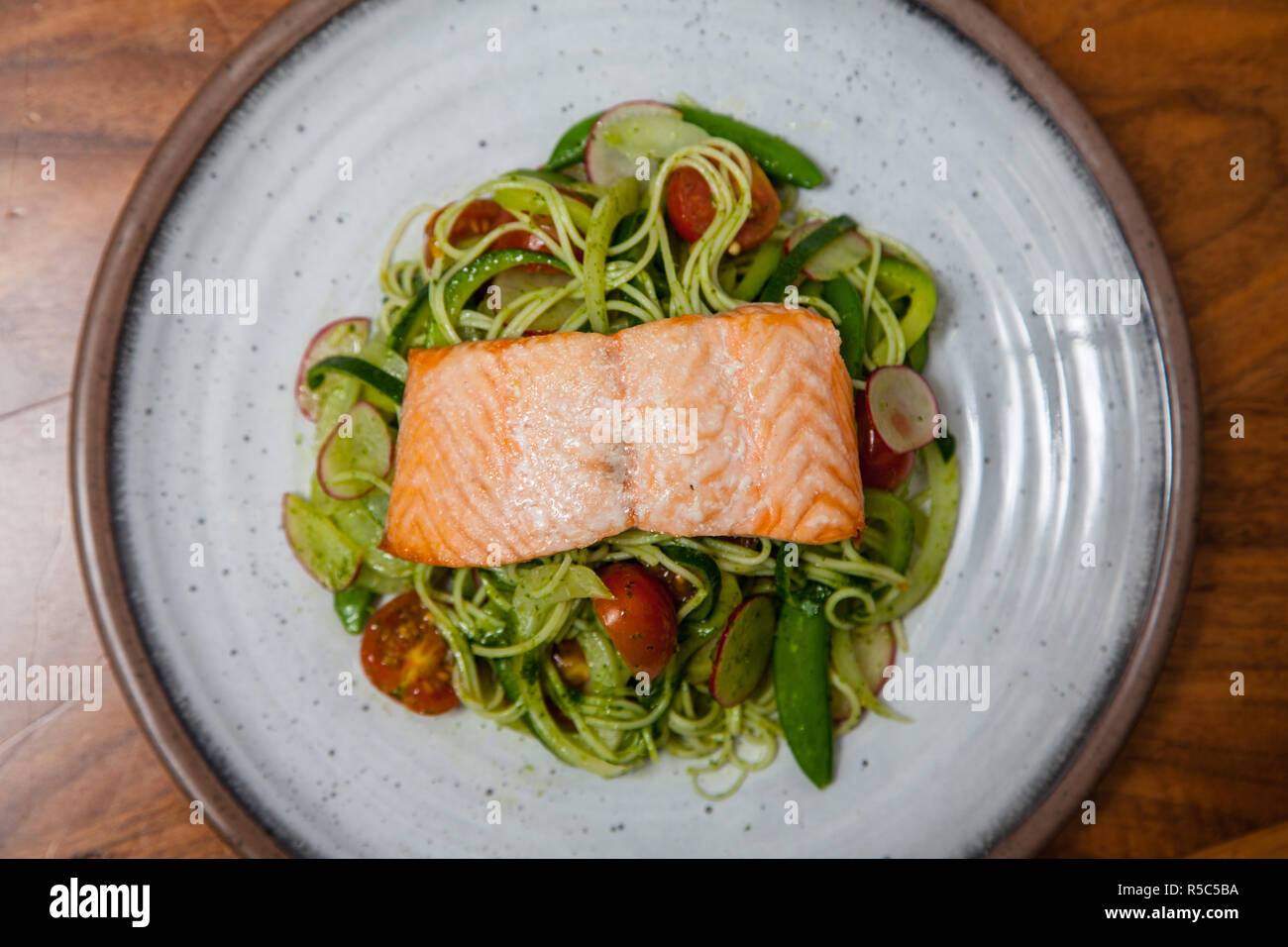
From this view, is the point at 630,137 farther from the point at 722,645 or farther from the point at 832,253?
the point at 722,645

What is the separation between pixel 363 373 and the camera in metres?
3.26

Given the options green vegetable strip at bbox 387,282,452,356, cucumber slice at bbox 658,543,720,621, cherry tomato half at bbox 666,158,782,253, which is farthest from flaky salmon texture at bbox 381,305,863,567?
cherry tomato half at bbox 666,158,782,253

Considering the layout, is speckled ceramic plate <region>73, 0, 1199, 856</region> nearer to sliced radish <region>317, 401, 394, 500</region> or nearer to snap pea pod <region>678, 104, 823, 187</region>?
snap pea pod <region>678, 104, 823, 187</region>

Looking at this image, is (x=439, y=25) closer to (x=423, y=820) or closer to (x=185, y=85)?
(x=185, y=85)

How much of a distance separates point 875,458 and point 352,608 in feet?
7.44

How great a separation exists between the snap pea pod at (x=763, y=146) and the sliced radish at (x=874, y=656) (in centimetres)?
196

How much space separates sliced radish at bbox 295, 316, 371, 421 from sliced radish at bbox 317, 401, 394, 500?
176 mm

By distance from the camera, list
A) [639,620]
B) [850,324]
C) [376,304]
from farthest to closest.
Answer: [376,304] < [850,324] < [639,620]

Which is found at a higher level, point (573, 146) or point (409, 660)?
point (573, 146)

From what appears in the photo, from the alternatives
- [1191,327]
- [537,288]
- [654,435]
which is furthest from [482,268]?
[1191,327]
